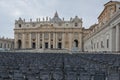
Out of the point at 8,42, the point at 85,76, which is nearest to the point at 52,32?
the point at 8,42

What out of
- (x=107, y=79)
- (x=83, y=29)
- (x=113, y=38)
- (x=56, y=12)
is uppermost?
(x=56, y=12)

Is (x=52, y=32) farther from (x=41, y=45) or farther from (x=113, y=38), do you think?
(x=113, y=38)

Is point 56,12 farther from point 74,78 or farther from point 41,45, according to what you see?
point 74,78

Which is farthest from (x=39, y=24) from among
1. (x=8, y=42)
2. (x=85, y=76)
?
(x=85, y=76)

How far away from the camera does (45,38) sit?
98.3 m

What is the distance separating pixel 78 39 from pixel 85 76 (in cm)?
8968

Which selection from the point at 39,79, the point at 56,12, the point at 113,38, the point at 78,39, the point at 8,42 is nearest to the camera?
the point at 39,79

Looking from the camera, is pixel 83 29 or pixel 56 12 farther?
pixel 56 12

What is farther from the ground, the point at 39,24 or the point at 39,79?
the point at 39,24

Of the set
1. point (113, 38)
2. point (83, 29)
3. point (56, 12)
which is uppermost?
point (56, 12)

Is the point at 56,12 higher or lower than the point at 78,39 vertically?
higher

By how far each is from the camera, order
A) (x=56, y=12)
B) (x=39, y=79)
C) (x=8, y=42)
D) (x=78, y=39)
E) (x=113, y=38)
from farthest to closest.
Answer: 1. (x=56, y=12)
2. (x=8, y=42)
3. (x=78, y=39)
4. (x=113, y=38)
5. (x=39, y=79)

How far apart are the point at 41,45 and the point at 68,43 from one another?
10.8 m

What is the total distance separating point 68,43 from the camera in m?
97.4
